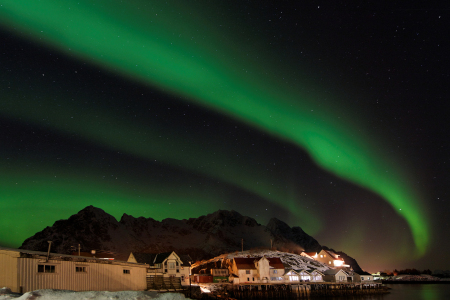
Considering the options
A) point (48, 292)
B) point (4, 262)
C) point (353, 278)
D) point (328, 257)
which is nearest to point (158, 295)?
point (48, 292)

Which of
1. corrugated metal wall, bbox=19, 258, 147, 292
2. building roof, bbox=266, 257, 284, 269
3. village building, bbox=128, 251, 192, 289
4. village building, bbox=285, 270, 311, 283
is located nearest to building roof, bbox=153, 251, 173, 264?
village building, bbox=128, 251, 192, 289

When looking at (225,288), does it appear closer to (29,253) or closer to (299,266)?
(299,266)

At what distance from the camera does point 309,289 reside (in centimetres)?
8681

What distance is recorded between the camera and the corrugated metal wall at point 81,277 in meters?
25.8

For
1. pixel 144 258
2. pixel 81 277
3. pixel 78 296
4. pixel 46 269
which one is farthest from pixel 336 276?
pixel 78 296

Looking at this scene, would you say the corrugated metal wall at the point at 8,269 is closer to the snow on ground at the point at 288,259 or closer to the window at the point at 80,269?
the window at the point at 80,269

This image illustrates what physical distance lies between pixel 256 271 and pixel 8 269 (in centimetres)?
7518

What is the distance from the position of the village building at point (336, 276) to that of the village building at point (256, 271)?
47.7 feet

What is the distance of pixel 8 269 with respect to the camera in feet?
82.0

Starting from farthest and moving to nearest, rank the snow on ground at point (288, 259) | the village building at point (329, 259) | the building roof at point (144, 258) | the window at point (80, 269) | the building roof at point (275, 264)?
the village building at point (329, 259), the snow on ground at point (288, 259), the building roof at point (275, 264), the building roof at point (144, 258), the window at point (80, 269)

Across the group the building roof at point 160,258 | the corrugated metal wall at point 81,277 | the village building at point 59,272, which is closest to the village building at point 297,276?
the building roof at point 160,258

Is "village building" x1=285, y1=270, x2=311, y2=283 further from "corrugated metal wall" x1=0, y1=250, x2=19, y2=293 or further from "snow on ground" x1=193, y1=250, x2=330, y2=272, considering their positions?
"corrugated metal wall" x1=0, y1=250, x2=19, y2=293

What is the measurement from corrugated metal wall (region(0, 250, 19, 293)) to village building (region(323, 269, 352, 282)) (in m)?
90.3

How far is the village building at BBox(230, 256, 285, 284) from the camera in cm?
9169
